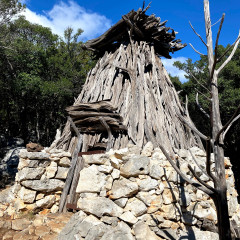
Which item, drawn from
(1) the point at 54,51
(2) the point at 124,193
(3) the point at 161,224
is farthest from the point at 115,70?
(1) the point at 54,51

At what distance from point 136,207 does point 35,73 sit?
1152 centimetres

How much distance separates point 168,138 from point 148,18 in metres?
4.40

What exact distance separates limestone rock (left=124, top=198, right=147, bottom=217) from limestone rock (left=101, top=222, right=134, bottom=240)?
0.89 ft

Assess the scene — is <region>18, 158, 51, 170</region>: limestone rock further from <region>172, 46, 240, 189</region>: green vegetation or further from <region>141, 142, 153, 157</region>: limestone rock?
<region>172, 46, 240, 189</region>: green vegetation

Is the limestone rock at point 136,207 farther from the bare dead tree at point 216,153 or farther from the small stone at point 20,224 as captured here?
the small stone at point 20,224

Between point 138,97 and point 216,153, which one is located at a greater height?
point 138,97

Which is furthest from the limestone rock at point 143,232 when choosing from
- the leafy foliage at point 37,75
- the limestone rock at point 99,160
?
the leafy foliage at point 37,75

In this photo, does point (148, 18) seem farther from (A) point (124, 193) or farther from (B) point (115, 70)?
(A) point (124, 193)

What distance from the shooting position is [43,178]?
5289mm

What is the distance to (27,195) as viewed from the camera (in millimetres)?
4973

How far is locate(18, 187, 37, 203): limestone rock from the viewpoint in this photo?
16.2ft

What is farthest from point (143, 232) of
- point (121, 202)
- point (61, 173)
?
point (61, 173)

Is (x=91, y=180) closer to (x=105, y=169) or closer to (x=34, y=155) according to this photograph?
(x=105, y=169)

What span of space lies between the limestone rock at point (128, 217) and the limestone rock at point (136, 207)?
0.21ft
